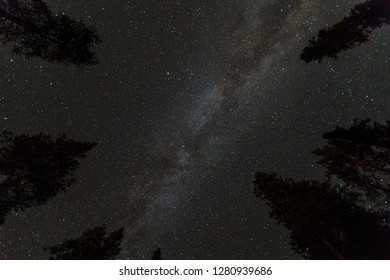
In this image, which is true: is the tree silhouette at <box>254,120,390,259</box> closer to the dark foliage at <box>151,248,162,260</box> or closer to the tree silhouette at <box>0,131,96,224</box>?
the dark foliage at <box>151,248,162,260</box>

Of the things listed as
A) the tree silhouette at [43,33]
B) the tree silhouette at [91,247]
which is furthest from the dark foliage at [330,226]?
the tree silhouette at [43,33]

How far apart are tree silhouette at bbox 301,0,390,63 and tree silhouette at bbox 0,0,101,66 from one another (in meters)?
5.30

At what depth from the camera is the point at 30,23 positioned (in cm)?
715

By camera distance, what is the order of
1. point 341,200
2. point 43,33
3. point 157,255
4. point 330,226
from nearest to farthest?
point 330,226 < point 341,200 < point 43,33 < point 157,255

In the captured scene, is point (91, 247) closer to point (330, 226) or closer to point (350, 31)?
point (330, 226)

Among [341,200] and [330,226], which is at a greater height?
[341,200]

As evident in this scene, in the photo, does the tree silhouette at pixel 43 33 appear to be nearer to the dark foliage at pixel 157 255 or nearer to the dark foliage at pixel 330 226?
the dark foliage at pixel 157 255

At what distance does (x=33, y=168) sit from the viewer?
7215 mm

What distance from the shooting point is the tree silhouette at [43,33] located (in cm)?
704

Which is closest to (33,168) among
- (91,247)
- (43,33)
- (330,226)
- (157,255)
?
(91,247)

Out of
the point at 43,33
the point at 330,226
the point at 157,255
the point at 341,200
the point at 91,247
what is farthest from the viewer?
the point at 157,255

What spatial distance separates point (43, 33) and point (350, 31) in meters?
7.00
